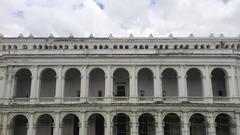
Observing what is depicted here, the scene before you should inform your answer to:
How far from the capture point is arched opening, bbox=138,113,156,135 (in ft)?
113

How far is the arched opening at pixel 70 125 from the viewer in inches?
1378

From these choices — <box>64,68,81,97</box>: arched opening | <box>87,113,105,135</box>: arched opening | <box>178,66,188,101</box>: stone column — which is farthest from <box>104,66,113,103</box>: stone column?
<box>178,66,188,101</box>: stone column

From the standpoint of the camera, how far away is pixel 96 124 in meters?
35.6

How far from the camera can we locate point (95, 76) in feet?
122

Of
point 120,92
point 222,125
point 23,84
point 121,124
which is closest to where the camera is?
point 222,125

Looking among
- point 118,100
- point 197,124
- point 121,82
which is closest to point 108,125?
point 118,100

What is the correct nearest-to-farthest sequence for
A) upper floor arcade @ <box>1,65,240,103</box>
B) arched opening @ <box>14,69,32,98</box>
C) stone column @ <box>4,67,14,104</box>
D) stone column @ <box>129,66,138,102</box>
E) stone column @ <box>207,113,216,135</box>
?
stone column @ <box>207,113,216,135</box> < stone column @ <box>129,66,138,102</box> < upper floor arcade @ <box>1,65,240,103</box> < stone column @ <box>4,67,14,104</box> < arched opening @ <box>14,69,32,98</box>

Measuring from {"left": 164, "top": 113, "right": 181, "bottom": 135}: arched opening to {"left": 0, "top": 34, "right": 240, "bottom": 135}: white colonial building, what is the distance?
12 cm

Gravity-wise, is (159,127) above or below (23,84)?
below

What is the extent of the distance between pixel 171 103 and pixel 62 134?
1384 cm

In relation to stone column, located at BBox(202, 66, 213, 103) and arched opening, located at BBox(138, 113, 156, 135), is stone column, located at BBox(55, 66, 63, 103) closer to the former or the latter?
arched opening, located at BBox(138, 113, 156, 135)

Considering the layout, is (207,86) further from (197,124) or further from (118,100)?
(118,100)

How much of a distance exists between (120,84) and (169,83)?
6.47 m

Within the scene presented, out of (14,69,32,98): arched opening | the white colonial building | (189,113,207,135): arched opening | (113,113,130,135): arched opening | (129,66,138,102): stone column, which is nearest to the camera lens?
the white colonial building
